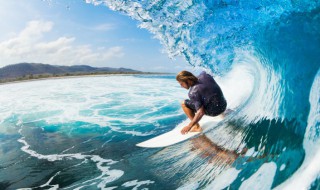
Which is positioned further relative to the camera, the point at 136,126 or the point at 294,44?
the point at 136,126

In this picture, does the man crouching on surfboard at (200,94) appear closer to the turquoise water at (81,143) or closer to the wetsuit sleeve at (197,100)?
the wetsuit sleeve at (197,100)

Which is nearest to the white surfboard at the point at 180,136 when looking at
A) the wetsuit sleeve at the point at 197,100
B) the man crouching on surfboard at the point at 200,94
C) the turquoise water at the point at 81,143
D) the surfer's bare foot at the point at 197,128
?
the surfer's bare foot at the point at 197,128

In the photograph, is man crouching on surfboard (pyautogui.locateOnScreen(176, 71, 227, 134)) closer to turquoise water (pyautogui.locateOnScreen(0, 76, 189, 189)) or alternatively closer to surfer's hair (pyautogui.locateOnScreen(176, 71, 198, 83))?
surfer's hair (pyautogui.locateOnScreen(176, 71, 198, 83))

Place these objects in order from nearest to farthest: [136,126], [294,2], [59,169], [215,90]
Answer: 1. [294,2]
2. [215,90]
3. [59,169]
4. [136,126]

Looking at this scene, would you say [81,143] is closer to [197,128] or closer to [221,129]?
[197,128]

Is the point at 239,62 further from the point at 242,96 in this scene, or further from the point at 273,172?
the point at 273,172

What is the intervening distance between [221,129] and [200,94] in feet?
2.66

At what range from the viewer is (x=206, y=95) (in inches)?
177

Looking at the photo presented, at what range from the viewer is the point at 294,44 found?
147 inches

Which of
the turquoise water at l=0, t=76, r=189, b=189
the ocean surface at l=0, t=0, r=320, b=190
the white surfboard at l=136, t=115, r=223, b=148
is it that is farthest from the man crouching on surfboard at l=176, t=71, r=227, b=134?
the turquoise water at l=0, t=76, r=189, b=189

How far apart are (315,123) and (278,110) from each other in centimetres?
123

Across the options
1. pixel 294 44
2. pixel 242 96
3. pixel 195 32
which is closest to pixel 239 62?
pixel 242 96

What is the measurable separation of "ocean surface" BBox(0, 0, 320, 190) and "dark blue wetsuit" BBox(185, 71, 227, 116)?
1.49ft

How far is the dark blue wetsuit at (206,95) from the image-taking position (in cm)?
446
